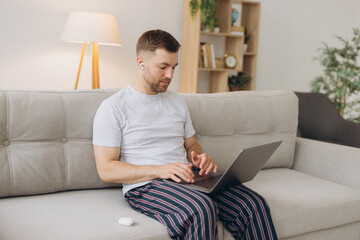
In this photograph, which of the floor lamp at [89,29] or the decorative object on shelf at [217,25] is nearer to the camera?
the floor lamp at [89,29]

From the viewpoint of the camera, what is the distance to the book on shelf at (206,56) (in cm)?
417

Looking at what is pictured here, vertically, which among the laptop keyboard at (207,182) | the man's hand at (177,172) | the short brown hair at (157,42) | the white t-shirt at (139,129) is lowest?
the laptop keyboard at (207,182)

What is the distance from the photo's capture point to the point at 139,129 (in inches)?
67.6

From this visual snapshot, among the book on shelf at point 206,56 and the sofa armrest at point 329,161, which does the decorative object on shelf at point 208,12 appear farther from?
the sofa armrest at point 329,161

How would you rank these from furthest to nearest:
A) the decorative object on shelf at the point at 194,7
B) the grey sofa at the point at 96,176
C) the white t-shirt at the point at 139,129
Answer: the decorative object on shelf at the point at 194,7 → the white t-shirt at the point at 139,129 → the grey sofa at the point at 96,176

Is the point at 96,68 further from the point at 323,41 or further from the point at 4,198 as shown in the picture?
the point at 323,41

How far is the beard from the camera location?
175 centimetres

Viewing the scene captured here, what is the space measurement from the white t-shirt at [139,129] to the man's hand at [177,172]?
0.36 feet

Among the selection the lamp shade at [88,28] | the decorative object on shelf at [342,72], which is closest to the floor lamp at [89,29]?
the lamp shade at [88,28]

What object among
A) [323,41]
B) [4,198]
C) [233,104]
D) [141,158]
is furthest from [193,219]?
[323,41]

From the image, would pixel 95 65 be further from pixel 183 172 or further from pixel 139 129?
pixel 183 172

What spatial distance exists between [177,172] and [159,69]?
457mm

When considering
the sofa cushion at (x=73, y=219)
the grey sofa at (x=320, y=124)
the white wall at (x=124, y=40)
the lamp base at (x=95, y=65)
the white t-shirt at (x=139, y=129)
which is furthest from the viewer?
the white wall at (x=124, y=40)

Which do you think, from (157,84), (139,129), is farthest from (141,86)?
(139,129)
